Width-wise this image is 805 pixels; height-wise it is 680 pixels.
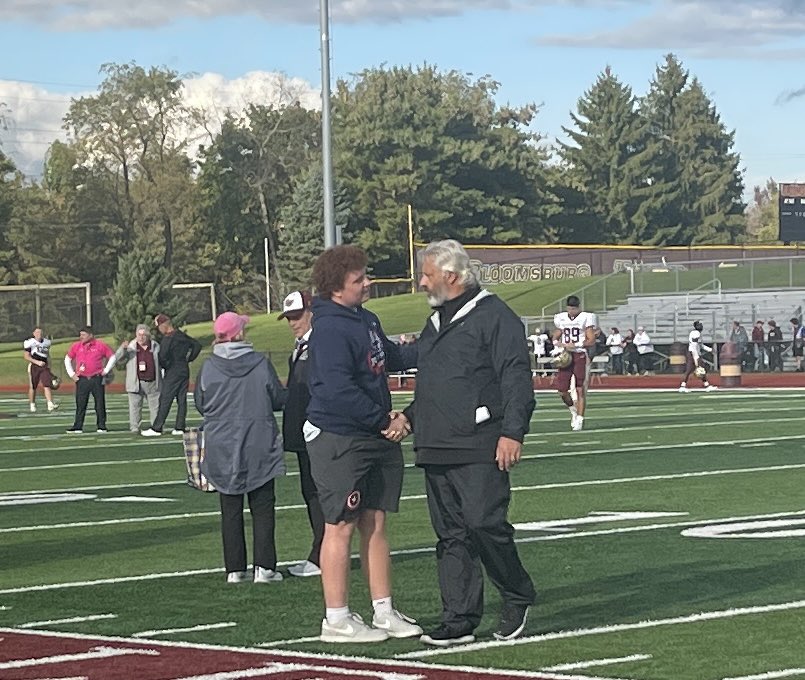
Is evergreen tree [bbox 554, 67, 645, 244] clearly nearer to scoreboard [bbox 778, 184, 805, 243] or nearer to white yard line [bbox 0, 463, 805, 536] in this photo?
scoreboard [bbox 778, 184, 805, 243]

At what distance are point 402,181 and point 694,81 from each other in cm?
4187

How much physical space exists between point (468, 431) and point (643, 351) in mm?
44462

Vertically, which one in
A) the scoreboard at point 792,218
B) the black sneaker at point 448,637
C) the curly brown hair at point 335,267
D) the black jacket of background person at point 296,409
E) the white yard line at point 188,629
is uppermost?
the scoreboard at point 792,218

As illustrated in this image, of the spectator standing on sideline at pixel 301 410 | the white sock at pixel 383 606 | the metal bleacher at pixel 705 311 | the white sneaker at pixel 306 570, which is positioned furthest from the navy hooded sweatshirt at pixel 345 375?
the metal bleacher at pixel 705 311

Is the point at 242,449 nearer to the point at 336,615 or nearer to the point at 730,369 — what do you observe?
the point at 336,615

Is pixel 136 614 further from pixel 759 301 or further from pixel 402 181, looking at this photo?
pixel 402 181

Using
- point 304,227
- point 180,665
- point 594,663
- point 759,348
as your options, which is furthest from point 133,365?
point 304,227

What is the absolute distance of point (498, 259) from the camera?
81.9 meters

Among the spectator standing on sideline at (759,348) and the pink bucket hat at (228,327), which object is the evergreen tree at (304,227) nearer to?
the spectator standing on sideline at (759,348)

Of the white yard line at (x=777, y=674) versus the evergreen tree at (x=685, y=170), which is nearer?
the white yard line at (x=777, y=674)

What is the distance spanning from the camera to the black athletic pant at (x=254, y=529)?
10656mm

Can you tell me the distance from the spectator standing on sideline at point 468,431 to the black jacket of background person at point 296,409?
242 centimetres

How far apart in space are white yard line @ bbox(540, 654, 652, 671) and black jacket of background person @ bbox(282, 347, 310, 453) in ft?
10.7

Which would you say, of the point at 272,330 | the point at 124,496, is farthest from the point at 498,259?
the point at 124,496
